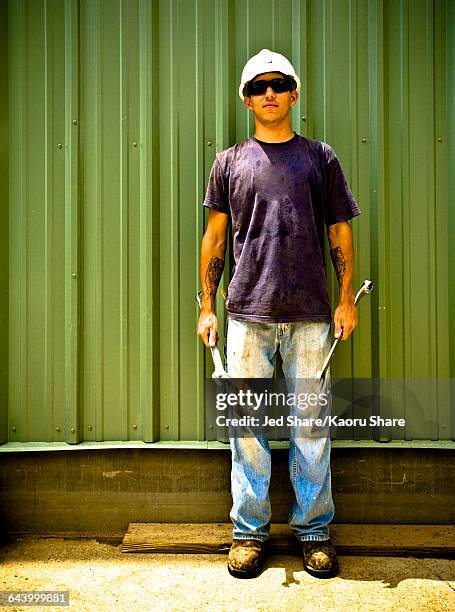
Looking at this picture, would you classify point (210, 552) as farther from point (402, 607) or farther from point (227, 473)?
point (402, 607)

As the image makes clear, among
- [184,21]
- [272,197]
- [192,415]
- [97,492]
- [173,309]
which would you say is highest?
[184,21]

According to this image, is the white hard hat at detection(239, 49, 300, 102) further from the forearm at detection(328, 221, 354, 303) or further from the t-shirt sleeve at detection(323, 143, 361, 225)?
the forearm at detection(328, 221, 354, 303)

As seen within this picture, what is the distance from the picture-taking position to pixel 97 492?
8.83ft

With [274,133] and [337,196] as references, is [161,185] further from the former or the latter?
[337,196]

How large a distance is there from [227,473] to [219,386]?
Answer: 18.0 inches

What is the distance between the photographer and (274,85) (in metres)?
2.31

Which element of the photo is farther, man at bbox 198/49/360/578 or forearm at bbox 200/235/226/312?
forearm at bbox 200/235/226/312

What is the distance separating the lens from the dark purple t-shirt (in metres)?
2.29

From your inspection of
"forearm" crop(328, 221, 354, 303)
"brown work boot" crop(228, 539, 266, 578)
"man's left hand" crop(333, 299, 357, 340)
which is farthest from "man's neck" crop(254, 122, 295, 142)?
"brown work boot" crop(228, 539, 266, 578)

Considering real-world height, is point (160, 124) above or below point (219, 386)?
above

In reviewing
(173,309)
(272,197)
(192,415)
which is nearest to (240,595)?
(192,415)

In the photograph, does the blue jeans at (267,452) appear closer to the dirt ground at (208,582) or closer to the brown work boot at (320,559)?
the brown work boot at (320,559)

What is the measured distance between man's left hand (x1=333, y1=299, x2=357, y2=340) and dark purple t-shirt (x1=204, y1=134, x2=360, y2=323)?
6 cm

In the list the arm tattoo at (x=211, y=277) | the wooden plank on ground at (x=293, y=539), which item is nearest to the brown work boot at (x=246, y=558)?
the wooden plank on ground at (x=293, y=539)
